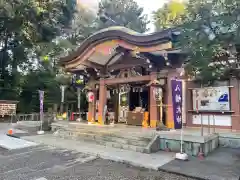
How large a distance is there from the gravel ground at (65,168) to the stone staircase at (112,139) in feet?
4.24

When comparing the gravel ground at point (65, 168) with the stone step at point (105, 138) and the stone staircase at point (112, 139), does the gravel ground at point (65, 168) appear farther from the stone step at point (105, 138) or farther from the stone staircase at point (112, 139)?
the stone step at point (105, 138)

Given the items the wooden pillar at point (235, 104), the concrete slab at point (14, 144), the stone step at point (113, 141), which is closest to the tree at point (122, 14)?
the wooden pillar at point (235, 104)

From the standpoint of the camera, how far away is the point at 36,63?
19453 mm

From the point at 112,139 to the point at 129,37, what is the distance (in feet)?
14.2

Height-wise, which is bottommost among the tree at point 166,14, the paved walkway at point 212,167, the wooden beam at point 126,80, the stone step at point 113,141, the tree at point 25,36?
the paved walkway at point 212,167

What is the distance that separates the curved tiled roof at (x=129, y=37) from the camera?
7.49m

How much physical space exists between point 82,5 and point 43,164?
2496 cm

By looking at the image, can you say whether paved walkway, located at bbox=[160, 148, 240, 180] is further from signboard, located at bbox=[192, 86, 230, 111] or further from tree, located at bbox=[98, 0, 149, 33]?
tree, located at bbox=[98, 0, 149, 33]

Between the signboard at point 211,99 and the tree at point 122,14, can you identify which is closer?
the signboard at point 211,99

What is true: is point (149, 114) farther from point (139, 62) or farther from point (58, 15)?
point (58, 15)

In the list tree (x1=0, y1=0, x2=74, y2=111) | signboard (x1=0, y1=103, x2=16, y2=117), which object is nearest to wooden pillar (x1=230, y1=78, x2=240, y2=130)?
tree (x1=0, y1=0, x2=74, y2=111)

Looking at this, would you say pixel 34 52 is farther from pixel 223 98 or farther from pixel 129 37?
pixel 223 98

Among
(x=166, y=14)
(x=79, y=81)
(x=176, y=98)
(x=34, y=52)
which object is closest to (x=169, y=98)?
(x=176, y=98)

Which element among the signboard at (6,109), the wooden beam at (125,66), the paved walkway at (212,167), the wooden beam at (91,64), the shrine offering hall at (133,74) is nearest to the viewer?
the paved walkway at (212,167)
